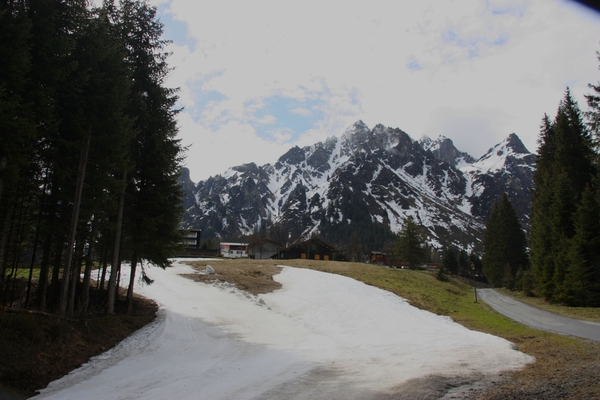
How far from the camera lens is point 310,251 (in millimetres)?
90000

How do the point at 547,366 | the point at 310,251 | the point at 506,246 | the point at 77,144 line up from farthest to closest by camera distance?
the point at 310,251, the point at 506,246, the point at 77,144, the point at 547,366

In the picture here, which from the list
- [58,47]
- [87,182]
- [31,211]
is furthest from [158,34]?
[31,211]

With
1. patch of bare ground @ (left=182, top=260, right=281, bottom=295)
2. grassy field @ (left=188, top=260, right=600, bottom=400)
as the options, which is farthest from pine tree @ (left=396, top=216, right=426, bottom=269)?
grassy field @ (left=188, top=260, right=600, bottom=400)

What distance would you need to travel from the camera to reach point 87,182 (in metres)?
13.7

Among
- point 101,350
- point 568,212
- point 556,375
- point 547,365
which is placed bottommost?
point 101,350

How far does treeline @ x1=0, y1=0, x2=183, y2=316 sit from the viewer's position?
1027cm

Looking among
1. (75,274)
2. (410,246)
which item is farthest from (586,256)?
(410,246)

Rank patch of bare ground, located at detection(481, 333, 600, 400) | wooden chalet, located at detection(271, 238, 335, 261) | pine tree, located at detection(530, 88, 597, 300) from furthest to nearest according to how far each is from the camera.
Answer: wooden chalet, located at detection(271, 238, 335, 261)
pine tree, located at detection(530, 88, 597, 300)
patch of bare ground, located at detection(481, 333, 600, 400)

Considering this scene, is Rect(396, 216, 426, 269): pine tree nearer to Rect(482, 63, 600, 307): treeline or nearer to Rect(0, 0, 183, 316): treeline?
Rect(482, 63, 600, 307): treeline

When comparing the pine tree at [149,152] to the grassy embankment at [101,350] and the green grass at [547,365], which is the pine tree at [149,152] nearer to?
the grassy embankment at [101,350]

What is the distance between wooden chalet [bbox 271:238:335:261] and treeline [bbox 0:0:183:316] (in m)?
73.2

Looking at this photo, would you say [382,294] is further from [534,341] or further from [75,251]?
[75,251]

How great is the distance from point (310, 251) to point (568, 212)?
6305cm

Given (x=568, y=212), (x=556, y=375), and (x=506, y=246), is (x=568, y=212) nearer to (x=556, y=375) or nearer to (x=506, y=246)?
(x=556, y=375)
